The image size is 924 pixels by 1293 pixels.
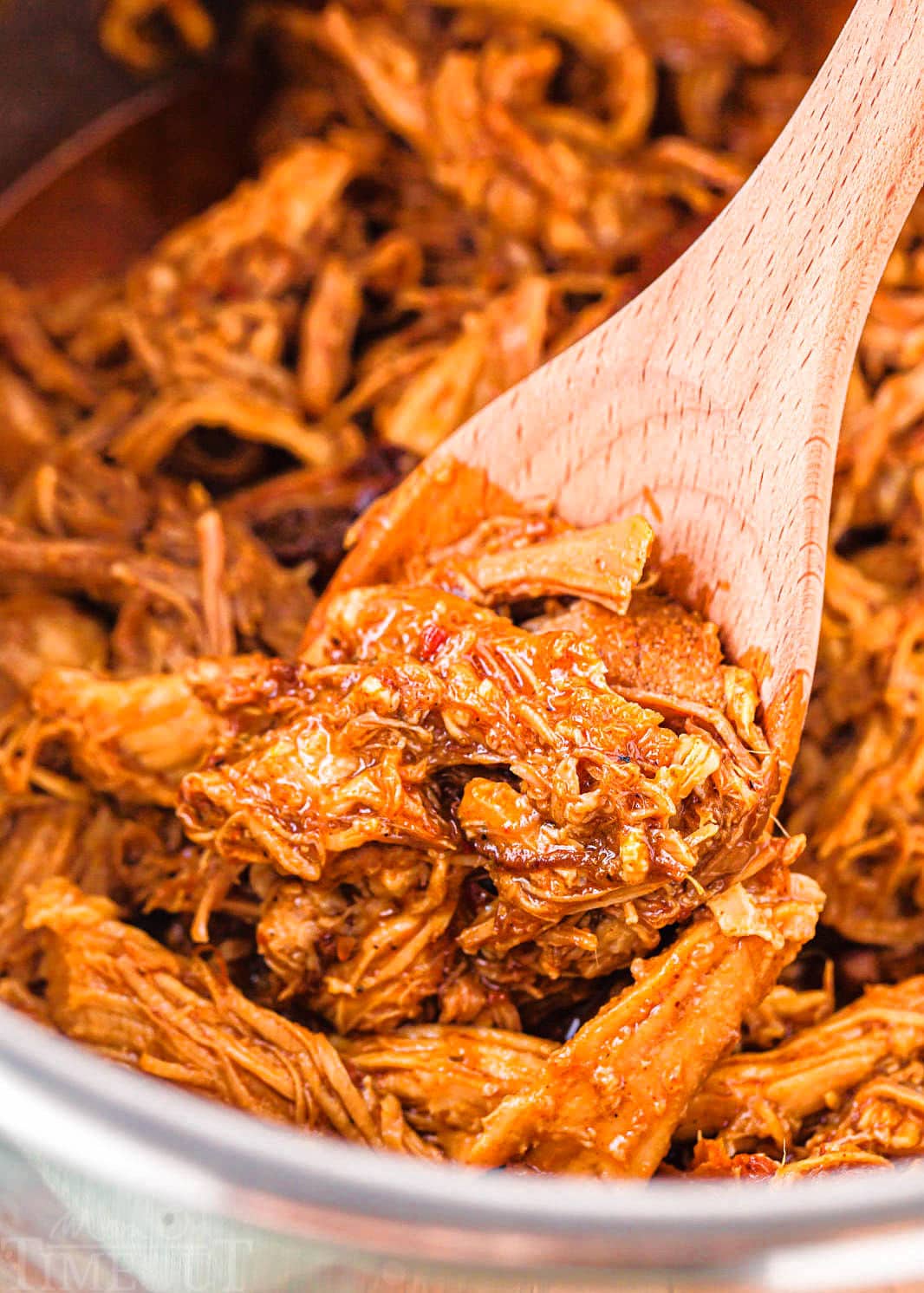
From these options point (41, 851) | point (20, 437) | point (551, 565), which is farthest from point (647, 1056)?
point (20, 437)

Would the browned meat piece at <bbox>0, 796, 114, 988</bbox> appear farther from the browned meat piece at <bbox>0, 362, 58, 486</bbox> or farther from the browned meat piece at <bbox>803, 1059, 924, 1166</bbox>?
the browned meat piece at <bbox>803, 1059, 924, 1166</bbox>

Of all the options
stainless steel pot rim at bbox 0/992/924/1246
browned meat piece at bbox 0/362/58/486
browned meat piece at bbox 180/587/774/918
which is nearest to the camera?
stainless steel pot rim at bbox 0/992/924/1246

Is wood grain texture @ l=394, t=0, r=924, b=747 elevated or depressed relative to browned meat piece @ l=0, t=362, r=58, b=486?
elevated

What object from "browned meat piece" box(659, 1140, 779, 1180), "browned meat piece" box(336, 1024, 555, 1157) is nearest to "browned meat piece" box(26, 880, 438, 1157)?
"browned meat piece" box(336, 1024, 555, 1157)

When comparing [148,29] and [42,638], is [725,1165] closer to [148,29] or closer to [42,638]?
[42,638]

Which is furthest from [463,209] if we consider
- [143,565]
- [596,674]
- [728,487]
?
[596,674]

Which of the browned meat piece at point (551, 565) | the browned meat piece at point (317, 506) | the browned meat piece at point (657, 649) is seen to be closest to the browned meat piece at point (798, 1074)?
the browned meat piece at point (657, 649)

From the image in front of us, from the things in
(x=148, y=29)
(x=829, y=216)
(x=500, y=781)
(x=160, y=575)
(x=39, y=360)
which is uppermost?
(x=148, y=29)
